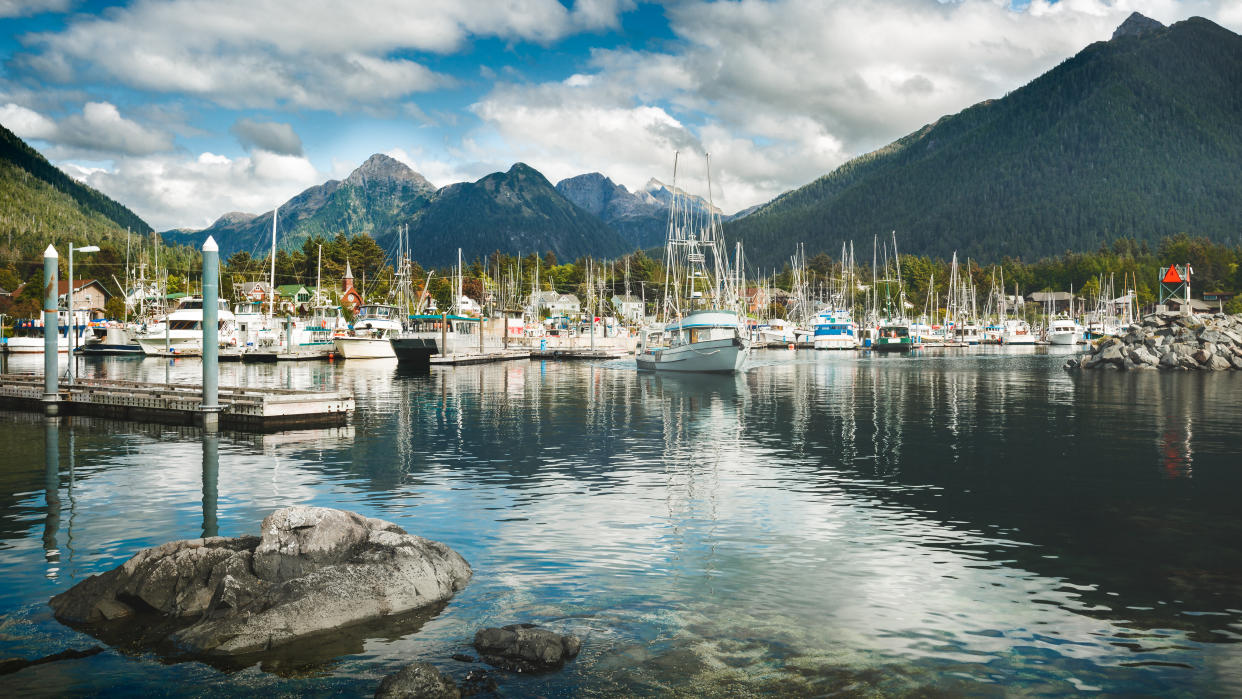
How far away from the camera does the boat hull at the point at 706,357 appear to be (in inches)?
2950

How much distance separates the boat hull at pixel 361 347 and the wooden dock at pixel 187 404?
5847 centimetres

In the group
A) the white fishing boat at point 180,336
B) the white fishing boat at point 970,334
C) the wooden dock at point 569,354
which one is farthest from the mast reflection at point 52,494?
the white fishing boat at point 970,334

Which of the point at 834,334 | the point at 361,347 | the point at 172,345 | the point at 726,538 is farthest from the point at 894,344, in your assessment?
the point at 726,538

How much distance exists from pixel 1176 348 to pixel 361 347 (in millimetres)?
93602

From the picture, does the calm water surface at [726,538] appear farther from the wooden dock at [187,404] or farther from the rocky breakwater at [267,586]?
the wooden dock at [187,404]

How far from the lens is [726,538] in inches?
707

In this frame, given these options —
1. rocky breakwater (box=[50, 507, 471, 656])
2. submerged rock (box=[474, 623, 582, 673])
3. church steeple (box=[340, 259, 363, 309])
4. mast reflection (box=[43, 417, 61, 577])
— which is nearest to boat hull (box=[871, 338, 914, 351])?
church steeple (box=[340, 259, 363, 309])

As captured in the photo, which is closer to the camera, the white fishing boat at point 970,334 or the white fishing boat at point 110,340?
the white fishing boat at point 110,340

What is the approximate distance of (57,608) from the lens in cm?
1288

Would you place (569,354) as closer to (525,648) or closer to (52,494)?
(52,494)

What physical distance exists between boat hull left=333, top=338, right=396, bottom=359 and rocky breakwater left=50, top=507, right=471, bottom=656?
302ft

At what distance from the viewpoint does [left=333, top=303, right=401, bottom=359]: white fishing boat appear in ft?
340

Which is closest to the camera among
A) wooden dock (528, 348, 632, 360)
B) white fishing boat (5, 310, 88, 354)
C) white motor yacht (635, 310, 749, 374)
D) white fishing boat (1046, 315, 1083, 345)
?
white motor yacht (635, 310, 749, 374)

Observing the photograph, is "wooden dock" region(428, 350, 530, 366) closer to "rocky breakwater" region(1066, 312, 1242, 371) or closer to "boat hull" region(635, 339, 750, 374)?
"boat hull" region(635, 339, 750, 374)
